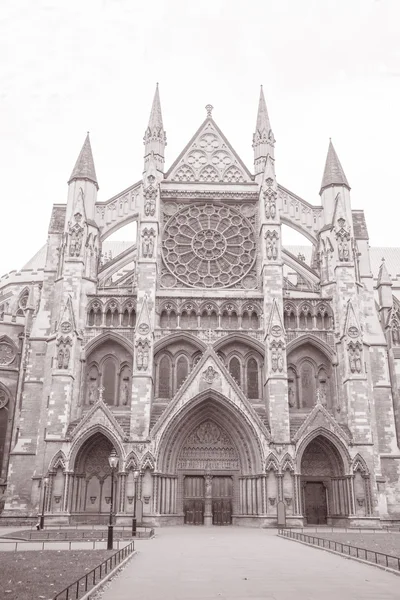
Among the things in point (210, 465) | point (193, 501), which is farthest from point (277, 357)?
point (193, 501)

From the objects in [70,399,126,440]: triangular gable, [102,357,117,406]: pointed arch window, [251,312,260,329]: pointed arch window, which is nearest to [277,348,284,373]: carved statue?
[251,312,260,329]: pointed arch window

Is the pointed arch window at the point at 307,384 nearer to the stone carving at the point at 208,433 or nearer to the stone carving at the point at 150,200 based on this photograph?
the stone carving at the point at 208,433

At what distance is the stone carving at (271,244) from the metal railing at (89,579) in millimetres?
24513

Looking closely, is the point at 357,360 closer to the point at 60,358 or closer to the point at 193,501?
the point at 193,501

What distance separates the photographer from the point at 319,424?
35.3 meters

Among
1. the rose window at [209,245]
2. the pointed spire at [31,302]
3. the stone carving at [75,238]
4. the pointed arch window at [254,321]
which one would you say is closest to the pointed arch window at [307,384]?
the pointed arch window at [254,321]

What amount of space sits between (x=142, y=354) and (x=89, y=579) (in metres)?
23.8

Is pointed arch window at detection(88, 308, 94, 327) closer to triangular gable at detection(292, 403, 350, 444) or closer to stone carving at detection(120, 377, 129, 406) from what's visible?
stone carving at detection(120, 377, 129, 406)

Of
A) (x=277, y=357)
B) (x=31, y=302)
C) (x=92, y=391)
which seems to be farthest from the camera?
(x=31, y=302)

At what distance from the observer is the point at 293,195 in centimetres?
4394

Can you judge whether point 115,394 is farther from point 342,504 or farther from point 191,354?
point 342,504

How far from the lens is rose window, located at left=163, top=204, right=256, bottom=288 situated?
4122 cm

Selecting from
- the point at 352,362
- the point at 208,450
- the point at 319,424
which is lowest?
the point at 208,450

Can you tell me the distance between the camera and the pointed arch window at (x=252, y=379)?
38.5 m
